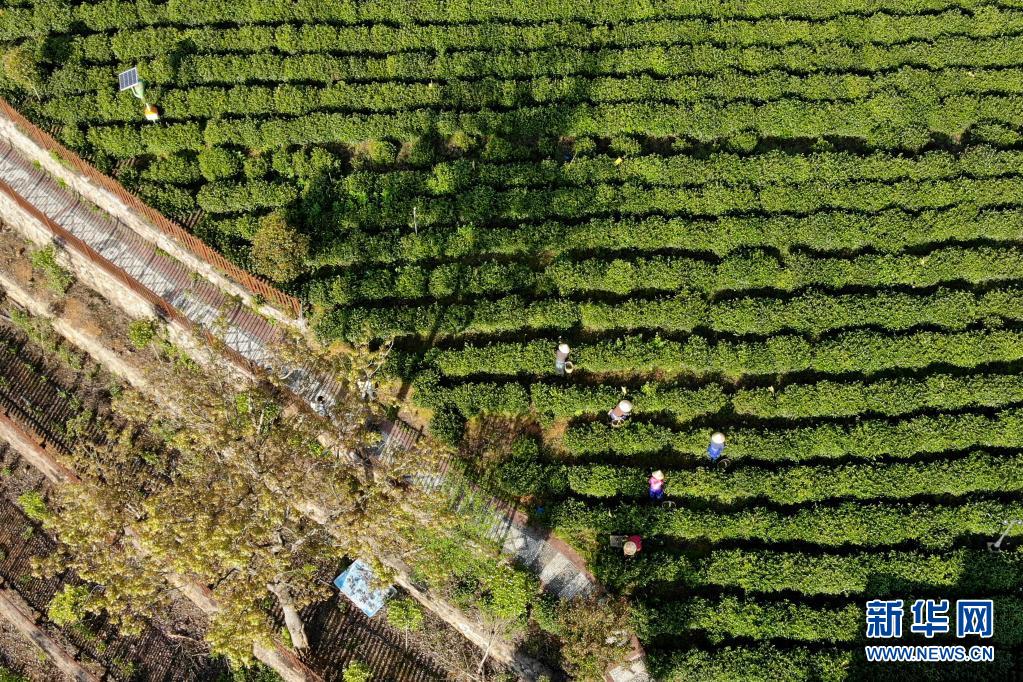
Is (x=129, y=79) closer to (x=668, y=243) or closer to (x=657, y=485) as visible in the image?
(x=668, y=243)

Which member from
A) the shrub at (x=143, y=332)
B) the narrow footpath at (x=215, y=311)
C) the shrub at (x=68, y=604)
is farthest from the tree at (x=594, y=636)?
the shrub at (x=143, y=332)

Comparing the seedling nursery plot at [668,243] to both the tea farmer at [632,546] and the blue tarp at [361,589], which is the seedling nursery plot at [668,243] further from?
the blue tarp at [361,589]

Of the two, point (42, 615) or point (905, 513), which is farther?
point (42, 615)

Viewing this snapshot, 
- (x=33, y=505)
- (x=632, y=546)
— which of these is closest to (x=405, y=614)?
(x=632, y=546)

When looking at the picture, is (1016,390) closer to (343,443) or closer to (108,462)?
(343,443)

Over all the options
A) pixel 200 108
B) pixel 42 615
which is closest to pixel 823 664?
pixel 42 615
